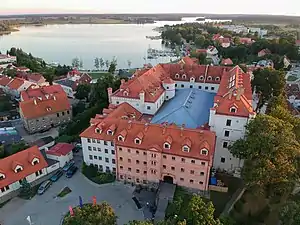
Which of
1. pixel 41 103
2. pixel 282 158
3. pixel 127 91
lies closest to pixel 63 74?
pixel 41 103

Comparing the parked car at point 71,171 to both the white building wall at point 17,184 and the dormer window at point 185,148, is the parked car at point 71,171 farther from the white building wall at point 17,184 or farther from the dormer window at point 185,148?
the dormer window at point 185,148

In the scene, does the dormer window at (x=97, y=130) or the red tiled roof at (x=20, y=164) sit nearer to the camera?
Answer: the red tiled roof at (x=20, y=164)

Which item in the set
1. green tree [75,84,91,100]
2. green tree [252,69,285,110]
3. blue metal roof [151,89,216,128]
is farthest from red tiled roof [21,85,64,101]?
green tree [252,69,285,110]

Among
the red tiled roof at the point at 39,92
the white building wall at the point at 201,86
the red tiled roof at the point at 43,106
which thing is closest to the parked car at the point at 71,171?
the red tiled roof at the point at 43,106

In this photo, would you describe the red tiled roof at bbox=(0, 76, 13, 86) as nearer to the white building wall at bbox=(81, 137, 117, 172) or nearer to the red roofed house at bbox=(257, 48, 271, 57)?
the white building wall at bbox=(81, 137, 117, 172)

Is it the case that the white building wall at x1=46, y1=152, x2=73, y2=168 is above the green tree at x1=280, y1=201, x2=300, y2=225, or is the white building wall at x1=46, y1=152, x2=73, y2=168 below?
below

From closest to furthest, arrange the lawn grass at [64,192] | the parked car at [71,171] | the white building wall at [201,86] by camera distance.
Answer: the lawn grass at [64,192] → the parked car at [71,171] → the white building wall at [201,86]
